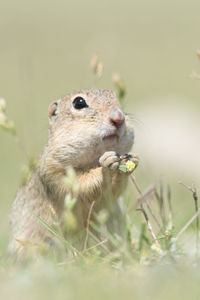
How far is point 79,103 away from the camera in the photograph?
4.28m

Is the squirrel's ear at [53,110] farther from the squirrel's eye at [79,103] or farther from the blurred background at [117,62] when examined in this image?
the blurred background at [117,62]

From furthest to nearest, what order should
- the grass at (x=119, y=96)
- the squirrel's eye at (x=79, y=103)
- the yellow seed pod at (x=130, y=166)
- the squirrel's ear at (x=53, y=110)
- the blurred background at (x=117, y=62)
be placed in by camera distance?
1. the blurred background at (x=117, y=62)
2. the squirrel's ear at (x=53, y=110)
3. the squirrel's eye at (x=79, y=103)
4. the yellow seed pod at (x=130, y=166)
5. the grass at (x=119, y=96)

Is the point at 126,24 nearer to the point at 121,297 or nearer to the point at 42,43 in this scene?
the point at 42,43

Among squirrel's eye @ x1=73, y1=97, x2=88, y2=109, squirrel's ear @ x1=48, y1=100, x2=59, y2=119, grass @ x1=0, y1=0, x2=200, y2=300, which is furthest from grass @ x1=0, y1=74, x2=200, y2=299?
squirrel's ear @ x1=48, y1=100, x2=59, y2=119

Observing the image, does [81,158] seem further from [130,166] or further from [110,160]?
[130,166]

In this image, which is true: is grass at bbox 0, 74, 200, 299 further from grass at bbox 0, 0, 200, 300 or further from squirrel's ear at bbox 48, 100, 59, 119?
squirrel's ear at bbox 48, 100, 59, 119

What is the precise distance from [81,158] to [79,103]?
470mm

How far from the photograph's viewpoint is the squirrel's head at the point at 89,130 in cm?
387

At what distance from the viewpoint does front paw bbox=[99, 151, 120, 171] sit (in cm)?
369

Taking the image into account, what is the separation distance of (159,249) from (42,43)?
18.6 m

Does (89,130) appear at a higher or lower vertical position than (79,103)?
lower

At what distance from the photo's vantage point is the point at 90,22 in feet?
81.3

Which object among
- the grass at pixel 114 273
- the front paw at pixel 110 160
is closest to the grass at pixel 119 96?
the grass at pixel 114 273

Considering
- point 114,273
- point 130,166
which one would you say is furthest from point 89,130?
point 114,273
